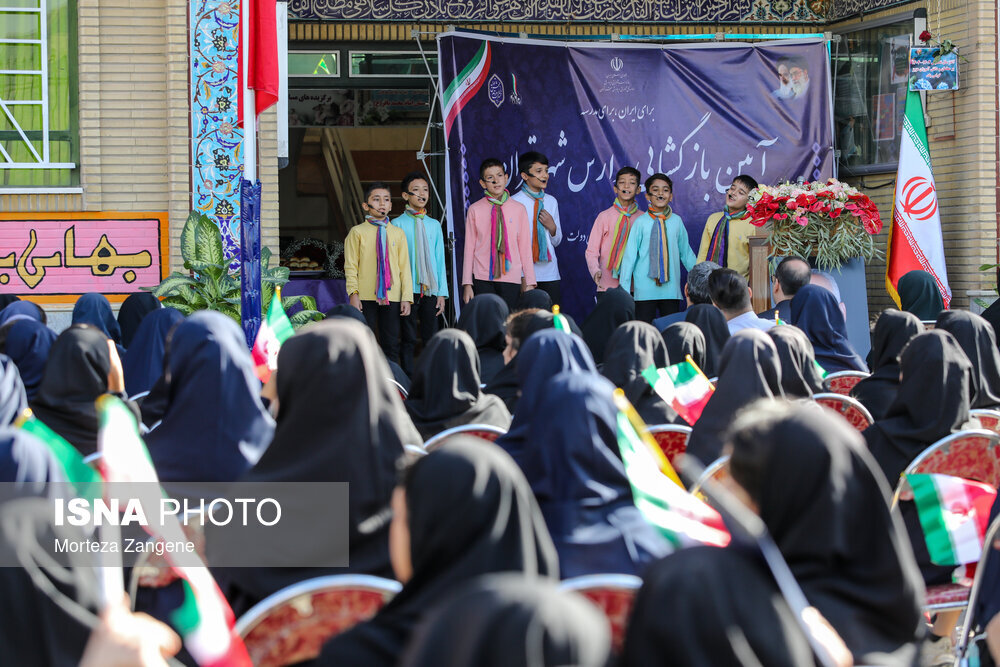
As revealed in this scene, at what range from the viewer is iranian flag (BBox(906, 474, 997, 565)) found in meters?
2.76

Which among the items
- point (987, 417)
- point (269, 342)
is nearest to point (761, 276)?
point (987, 417)

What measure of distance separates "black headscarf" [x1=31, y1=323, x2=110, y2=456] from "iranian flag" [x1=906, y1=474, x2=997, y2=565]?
101 inches

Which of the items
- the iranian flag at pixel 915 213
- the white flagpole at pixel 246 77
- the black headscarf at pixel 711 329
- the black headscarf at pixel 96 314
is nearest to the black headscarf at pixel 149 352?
the black headscarf at pixel 96 314

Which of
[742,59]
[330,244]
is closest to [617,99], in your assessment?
[742,59]

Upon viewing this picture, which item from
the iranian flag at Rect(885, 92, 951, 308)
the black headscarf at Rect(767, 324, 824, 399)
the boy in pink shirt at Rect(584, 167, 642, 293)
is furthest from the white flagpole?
the iranian flag at Rect(885, 92, 951, 308)

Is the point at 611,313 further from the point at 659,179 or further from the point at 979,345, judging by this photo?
the point at 659,179

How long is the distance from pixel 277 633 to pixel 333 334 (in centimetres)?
84

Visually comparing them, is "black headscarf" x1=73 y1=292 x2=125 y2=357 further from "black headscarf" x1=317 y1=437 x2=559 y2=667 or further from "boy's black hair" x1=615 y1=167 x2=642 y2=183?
"black headscarf" x1=317 y1=437 x2=559 y2=667

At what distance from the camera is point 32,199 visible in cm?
729

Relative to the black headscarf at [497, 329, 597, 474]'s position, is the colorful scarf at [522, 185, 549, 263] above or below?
above

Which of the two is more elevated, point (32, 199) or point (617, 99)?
point (617, 99)

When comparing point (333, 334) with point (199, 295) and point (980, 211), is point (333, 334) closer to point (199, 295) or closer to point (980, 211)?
point (199, 295)

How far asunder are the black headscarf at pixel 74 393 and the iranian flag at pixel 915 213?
260 inches

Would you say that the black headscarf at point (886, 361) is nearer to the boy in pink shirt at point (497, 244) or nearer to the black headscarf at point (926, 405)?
the black headscarf at point (926, 405)
